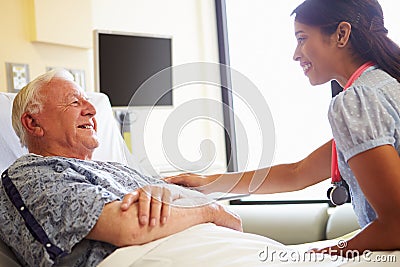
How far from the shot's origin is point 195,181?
172 cm

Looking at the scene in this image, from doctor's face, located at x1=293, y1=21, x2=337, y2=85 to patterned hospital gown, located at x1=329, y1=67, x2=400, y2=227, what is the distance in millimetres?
114

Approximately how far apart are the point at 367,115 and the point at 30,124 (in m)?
1.02

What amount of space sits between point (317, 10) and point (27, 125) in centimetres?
93

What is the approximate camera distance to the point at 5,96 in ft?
6.23

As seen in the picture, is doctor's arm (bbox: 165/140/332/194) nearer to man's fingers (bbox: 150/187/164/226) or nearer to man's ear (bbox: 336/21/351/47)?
man's fingers (bbox: 150/187/164/226)

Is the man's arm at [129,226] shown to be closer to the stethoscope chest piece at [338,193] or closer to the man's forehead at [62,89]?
the stethoscope chest piece at [338,193]

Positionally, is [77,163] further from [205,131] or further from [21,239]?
[205,131]

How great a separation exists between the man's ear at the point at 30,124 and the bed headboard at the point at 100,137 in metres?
0.18

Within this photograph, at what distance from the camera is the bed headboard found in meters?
1.83

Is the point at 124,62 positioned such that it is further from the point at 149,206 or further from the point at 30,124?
the point at 149,206

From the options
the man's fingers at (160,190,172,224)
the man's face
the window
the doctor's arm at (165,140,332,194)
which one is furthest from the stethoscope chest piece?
the window

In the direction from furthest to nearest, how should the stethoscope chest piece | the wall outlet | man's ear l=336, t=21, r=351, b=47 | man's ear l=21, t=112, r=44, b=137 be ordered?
the wall outlet < man's ear l=21, t=112, r=44, b=137 < the stethoscope chest piece < man's ear l=336, t=21, r=351, b=47

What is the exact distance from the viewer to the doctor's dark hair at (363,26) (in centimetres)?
128

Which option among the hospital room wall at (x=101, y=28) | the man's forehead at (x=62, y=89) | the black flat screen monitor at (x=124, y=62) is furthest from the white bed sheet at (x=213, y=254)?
the black flat screen monitor at (x=124, y=62)
